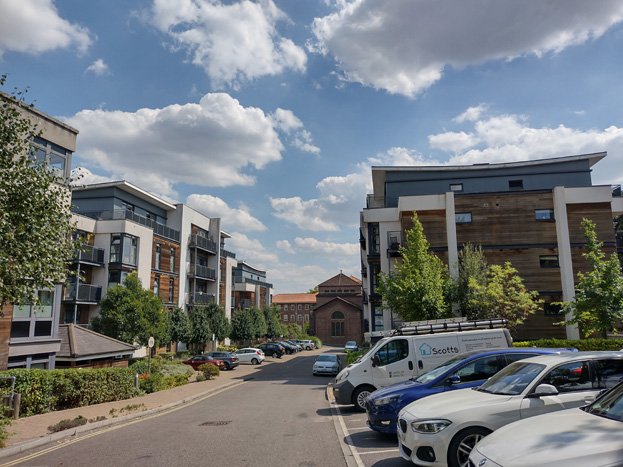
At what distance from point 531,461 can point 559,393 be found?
2.93 meters

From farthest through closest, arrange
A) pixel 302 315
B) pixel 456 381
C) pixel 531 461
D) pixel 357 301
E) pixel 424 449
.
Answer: pixel 302 315, pixel 357 301, pixel 456 381, pixel 424 449, pixel 531 461

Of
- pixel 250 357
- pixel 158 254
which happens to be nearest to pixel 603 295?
pixel 250 357

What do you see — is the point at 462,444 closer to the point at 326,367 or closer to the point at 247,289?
the point at 326,367

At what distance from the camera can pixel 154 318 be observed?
30.9 meters

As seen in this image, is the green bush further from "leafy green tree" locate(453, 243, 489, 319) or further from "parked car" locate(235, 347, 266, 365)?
"parked car" locate(235, 347, 266, 365)

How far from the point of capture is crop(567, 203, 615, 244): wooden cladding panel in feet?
95.6

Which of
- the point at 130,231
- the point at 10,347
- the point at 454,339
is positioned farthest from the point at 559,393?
the point at 130,231

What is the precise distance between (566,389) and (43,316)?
17.1 m

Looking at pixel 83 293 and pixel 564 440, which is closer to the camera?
pixel 564 440

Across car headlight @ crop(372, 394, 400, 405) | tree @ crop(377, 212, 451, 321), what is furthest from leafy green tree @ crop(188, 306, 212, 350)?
car headlight @ crop(372, 394, 400, 405)

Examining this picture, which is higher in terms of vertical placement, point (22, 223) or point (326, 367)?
point (22, 223)

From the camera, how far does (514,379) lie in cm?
680

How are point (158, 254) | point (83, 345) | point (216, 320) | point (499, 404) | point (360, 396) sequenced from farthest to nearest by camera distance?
point (216, 320) < point (158, 254) < point (83, 345) < point (360, 396) < point (499, 404)

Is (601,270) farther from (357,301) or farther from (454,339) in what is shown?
(357,301)
